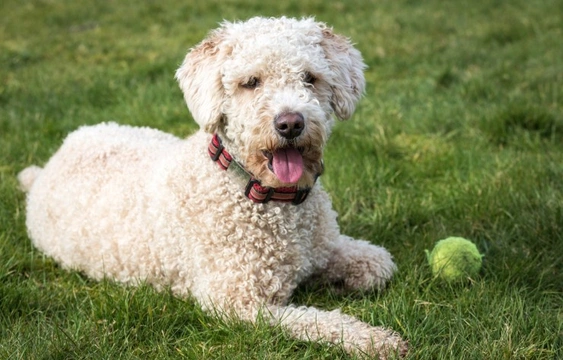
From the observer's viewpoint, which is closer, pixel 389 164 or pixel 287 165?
pixel 287 165

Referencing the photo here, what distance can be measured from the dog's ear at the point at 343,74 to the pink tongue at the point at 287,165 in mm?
403

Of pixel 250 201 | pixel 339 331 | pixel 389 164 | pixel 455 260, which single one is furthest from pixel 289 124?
pixel 389 164

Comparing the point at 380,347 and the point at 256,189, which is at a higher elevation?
the point at 256,189

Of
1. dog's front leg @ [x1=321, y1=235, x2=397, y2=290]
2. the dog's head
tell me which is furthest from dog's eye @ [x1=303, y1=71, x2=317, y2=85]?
dog's front leg @ [x1=321, y1=235, x2=397, y2=290]

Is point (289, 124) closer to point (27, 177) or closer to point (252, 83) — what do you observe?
point (252, 83)

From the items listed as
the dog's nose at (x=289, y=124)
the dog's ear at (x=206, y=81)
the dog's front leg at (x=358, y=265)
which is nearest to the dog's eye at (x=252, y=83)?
the dog's ear at (x=206, y=81)

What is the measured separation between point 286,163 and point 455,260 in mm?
1051

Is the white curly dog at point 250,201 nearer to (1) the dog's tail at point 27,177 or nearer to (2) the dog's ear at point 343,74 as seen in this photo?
(2) the dog's ear at point 343,74

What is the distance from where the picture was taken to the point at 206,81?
Answer: 338cm

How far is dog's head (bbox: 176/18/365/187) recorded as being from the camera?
3.16 metres

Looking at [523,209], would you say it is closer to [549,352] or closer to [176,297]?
[549,352]

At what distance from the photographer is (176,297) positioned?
11.9 feet

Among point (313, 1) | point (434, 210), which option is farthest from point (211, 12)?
point (434, 210)

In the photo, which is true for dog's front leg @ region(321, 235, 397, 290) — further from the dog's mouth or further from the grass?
the dog's mouth
